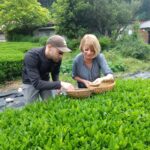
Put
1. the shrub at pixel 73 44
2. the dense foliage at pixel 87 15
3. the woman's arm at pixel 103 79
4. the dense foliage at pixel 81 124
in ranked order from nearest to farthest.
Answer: the dense foliage at pixel 81 124 → the woman's arm at pixel 103 79 → the shrub at pixel 73 44 → the dense foliage at pixel 87 15

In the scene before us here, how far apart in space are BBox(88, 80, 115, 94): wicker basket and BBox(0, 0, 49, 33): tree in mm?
22281

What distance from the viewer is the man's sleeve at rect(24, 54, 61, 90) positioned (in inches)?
152

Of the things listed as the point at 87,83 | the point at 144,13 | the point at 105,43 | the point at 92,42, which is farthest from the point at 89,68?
the point at 144,13

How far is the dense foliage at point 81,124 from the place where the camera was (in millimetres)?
2777

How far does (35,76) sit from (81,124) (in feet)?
3.16

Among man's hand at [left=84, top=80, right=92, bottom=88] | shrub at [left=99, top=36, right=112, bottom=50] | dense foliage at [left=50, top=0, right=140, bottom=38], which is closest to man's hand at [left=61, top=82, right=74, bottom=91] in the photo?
man's hand at [left=84, top=80, right=92, bottom=88]

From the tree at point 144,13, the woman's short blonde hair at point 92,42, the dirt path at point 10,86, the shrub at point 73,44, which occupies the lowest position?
the dirt path at point 10,86

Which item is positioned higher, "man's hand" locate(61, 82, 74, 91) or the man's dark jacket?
the man's dark jacket

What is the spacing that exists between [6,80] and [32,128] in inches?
313

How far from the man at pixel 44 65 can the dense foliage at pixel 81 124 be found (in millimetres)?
211

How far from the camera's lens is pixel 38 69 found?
4098mm

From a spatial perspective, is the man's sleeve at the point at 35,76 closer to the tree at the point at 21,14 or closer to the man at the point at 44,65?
the man at the point at 44,65

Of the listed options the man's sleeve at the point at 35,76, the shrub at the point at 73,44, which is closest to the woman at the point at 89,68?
the man's sleeve at the point at 35,76

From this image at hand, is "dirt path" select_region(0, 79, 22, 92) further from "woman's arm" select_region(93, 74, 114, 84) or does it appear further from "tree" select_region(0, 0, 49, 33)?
"tree" select_region(0, 0, 49, 33)
